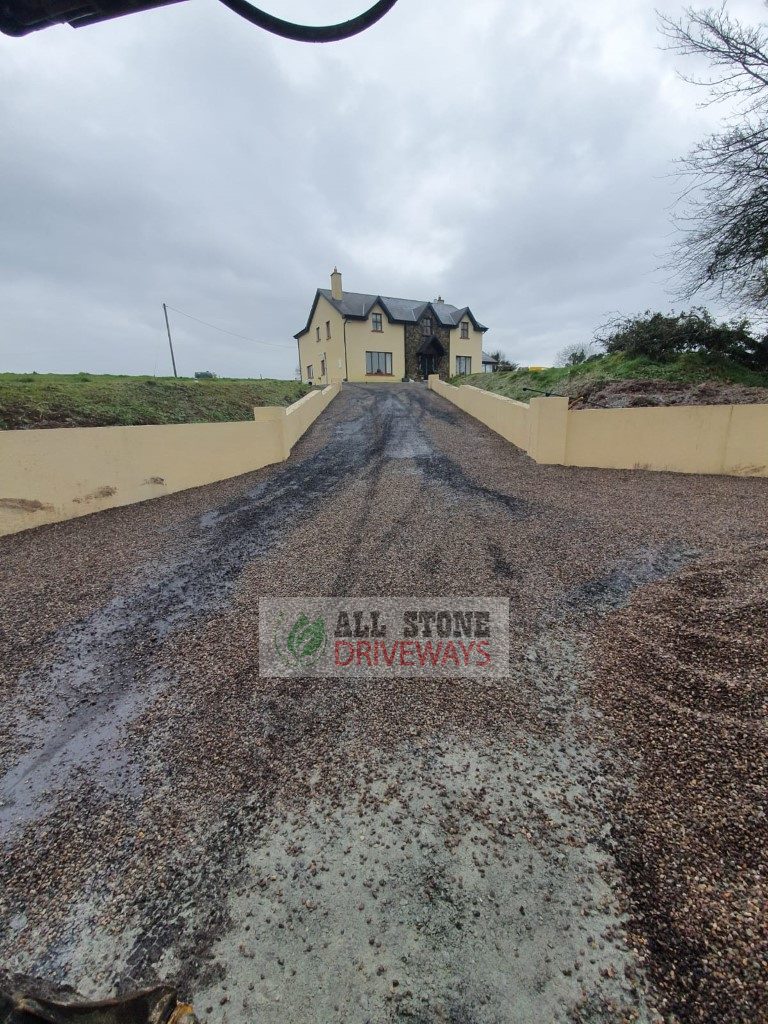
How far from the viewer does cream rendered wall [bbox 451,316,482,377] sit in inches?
1364

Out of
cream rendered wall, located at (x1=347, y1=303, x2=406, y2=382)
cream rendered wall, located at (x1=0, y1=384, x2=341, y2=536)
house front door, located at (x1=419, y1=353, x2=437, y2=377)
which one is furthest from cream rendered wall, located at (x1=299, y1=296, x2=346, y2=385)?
cream rendered wall, located at (x1=0, y1=384, x2=341, y2=536)

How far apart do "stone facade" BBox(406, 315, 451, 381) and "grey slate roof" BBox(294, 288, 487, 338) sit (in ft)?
1.73

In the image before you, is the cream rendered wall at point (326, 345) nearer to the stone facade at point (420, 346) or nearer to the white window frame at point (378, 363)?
the white window frame at point (378, 363)

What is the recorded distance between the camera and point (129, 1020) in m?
1.12

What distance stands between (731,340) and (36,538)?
52.2 ft

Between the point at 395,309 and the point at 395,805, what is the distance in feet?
120

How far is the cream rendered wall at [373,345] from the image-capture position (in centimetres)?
3123

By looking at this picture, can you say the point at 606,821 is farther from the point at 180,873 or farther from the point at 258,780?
the point at 180,873

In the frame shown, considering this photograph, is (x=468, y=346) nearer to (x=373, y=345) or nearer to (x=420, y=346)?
(x=420, y=346)

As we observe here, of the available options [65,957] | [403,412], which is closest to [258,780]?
[65,957]

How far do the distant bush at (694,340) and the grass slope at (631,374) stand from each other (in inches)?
14.2

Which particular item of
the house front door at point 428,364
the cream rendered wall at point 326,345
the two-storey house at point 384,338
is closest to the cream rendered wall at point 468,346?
the two-storey house at point 384,338

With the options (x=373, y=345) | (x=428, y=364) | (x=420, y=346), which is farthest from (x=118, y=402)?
(x=428, y=364)

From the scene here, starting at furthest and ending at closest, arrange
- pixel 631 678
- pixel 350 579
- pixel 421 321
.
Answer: pixel 421 321
pixel 350 579
pixel 631 678
